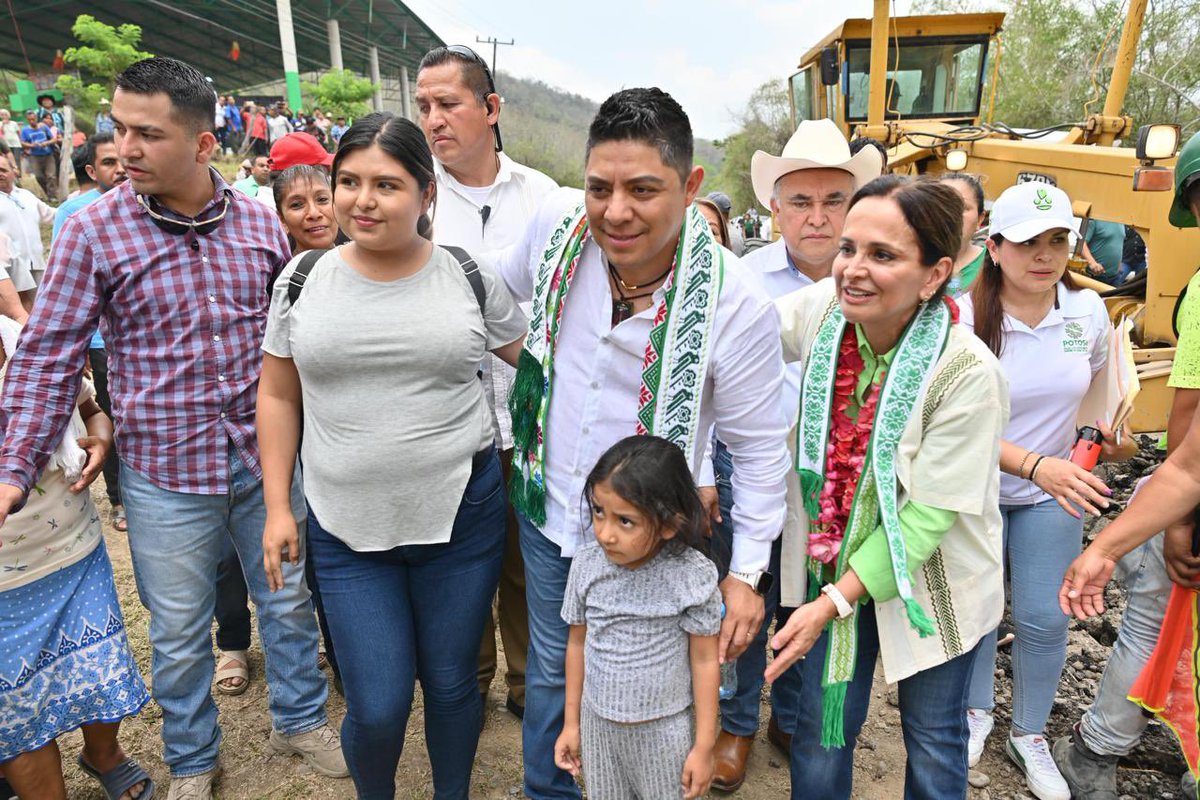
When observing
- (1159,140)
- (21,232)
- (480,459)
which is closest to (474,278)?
(480,459)

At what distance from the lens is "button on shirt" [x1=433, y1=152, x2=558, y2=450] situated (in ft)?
8.99

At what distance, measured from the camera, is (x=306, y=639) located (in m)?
2.67

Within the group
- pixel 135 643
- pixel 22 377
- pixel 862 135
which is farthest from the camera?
pixel 862 135

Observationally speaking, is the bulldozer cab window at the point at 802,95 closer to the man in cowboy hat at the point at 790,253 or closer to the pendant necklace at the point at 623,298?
the man in cowboy hat at the point at 790,253

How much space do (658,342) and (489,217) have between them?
4.39ft

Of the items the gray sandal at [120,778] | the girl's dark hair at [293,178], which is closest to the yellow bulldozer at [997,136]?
the girl's dark hair at [293,178]

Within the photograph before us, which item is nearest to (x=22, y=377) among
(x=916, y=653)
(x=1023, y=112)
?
(x=916, y=653)

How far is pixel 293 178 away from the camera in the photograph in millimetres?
2885

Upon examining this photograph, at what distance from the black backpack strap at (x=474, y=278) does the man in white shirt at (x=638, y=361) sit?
164mm

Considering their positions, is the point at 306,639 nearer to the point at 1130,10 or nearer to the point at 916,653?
the point at 916,653

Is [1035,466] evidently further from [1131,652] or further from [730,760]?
[730,760]

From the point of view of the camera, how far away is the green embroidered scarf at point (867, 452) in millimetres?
1790

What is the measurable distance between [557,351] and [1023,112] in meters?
25.9

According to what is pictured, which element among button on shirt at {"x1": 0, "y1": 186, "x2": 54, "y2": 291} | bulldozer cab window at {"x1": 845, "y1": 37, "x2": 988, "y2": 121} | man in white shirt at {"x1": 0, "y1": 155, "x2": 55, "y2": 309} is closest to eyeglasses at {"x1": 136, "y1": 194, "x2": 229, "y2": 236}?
man in white shirt at {"x1": 0, "y1": 155, "x2": 55, "y2": 309}
